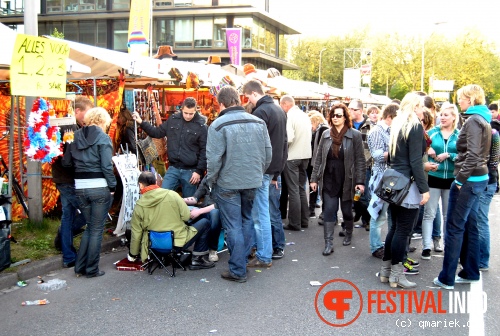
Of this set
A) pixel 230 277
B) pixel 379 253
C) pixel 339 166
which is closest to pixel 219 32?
pixel 339 166

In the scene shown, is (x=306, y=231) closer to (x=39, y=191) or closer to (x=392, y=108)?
(x=392, y=108)

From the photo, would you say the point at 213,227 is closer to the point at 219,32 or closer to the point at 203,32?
the point at 219,32

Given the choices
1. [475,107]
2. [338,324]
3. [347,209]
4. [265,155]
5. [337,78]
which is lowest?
[338,324]

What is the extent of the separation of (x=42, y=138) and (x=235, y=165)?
2.13 m

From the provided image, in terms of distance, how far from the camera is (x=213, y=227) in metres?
6.48

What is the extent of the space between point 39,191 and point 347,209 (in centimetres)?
404

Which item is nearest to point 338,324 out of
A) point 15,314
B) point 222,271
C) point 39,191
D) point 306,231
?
point 222,271

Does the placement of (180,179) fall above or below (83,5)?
below

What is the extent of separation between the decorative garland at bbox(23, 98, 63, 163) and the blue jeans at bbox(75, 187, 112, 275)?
537 millimetres

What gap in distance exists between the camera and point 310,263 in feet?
21.5

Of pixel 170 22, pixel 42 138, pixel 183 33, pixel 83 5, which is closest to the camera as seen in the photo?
pixel 42 138

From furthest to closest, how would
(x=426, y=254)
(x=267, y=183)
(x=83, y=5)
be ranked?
(x=83, y=5) → (x=426, y=254) → (x=267, y=183)

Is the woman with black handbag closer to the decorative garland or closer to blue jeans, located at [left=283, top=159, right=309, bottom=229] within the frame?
blue jeans, located at [left=283, top=159, right=309, bottom=229]

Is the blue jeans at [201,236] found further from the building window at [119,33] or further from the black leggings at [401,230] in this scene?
the building window at [119,33]
